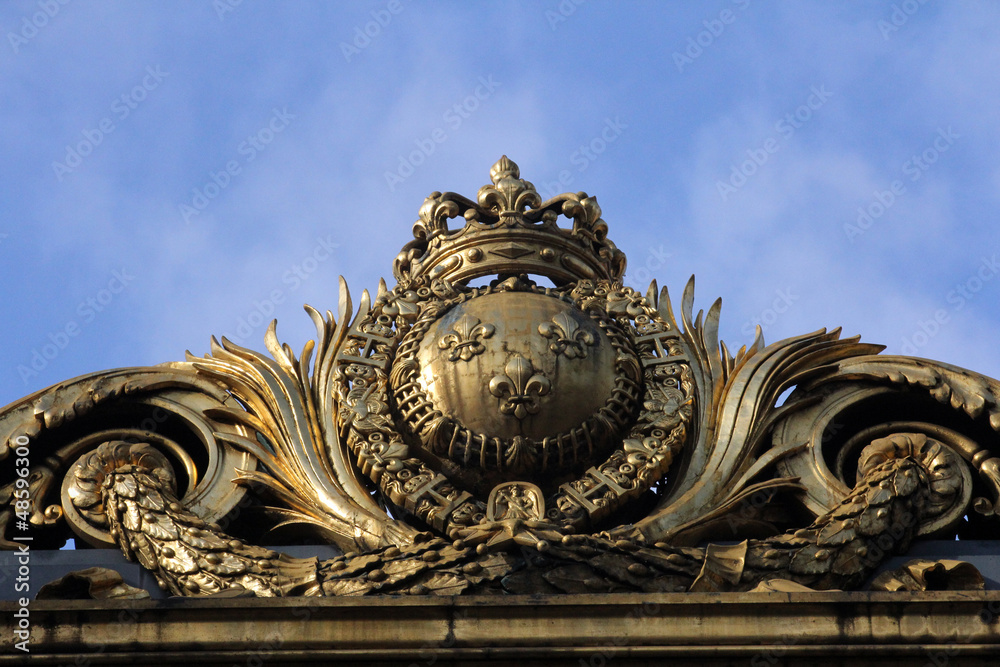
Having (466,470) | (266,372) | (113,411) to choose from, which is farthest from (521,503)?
(113,411)

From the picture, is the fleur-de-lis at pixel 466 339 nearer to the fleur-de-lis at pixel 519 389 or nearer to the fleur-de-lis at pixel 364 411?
the fleur-de-lis at pixel 519 389

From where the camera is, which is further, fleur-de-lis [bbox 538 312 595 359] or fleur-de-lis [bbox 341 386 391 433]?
fleur-de-lis [bbox 538 312 595 359]

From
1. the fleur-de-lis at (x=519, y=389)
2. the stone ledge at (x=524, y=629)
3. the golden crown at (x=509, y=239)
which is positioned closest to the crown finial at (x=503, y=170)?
the golden crown at (x=509, y=239)

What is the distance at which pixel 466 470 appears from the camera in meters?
10.7

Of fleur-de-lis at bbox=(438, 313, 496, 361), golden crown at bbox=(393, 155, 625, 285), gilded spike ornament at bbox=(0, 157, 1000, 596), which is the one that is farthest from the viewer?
golden crown at bbox=(393, 155, 625, 285)

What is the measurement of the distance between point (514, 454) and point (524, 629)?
5.25ft

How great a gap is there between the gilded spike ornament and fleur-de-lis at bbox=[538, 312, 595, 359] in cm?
1

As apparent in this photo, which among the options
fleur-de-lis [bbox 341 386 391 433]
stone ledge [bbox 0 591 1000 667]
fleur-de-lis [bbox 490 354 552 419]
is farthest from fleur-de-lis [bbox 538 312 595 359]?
stone ledge [bbox 0 591 1000 667]

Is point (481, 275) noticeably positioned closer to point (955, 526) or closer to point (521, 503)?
point (521, 503)

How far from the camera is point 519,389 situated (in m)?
10.8

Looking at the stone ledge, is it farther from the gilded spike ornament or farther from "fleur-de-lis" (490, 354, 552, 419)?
"fleur-de-lis" (490, 354, 552, 419)

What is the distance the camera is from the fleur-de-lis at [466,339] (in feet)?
35.8

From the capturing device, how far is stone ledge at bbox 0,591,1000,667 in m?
9.23

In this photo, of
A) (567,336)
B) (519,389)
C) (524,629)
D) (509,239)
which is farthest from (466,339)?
(524,629)
